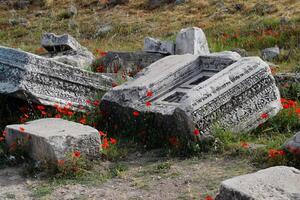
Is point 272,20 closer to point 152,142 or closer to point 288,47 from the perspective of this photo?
point 288,47

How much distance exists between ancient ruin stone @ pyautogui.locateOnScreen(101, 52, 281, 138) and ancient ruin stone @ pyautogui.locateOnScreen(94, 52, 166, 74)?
2244mm

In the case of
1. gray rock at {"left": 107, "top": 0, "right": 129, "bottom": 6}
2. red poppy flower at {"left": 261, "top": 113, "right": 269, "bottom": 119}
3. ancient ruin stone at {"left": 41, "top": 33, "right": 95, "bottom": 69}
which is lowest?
red poppy flower at {"left": 261, "top": 113, "right": 269, "bottom": 119}

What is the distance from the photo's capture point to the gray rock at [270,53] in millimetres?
10447

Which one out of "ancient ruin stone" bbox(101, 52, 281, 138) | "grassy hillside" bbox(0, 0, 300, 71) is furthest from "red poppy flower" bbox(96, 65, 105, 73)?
"grassy hillside" bbox(0, 0, 300, 71)

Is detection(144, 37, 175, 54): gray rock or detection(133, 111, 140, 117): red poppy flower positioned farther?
detection(144, 37, 175, 54): gray rock

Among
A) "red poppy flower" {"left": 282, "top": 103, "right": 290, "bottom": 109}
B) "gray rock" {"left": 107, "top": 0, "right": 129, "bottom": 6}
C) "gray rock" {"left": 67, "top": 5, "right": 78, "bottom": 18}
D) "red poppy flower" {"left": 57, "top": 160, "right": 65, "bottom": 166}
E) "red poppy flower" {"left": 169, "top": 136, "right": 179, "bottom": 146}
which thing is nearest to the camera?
"red poppy flower" {"left": 57, "top": 160, "right": 65, "bottom": 166}

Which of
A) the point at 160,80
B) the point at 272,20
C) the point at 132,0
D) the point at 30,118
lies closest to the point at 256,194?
the point at 160,80

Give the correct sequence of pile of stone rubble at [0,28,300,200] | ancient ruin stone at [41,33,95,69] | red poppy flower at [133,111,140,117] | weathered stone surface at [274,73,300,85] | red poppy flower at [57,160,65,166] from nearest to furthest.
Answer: red poppy flower at [57,160,65,166] < pile of stone rubble at [0,28,300,200] < red poppy flower at [133,111,140,117] < weathered stone surface at [274,73,300,85] < ancient ruin stone at [41,33,95,69]

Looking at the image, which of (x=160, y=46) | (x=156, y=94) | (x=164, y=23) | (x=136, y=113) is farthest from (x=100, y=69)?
(x=164, y=23)

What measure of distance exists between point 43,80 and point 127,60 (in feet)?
9.58

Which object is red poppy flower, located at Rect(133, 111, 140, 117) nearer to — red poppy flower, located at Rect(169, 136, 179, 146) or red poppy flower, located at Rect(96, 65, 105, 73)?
red poppy flower, located at Rect(169, 136, 179, 146)

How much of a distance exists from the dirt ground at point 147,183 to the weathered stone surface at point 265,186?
63cm

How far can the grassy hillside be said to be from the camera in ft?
39.3

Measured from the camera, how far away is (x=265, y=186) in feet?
13.9
